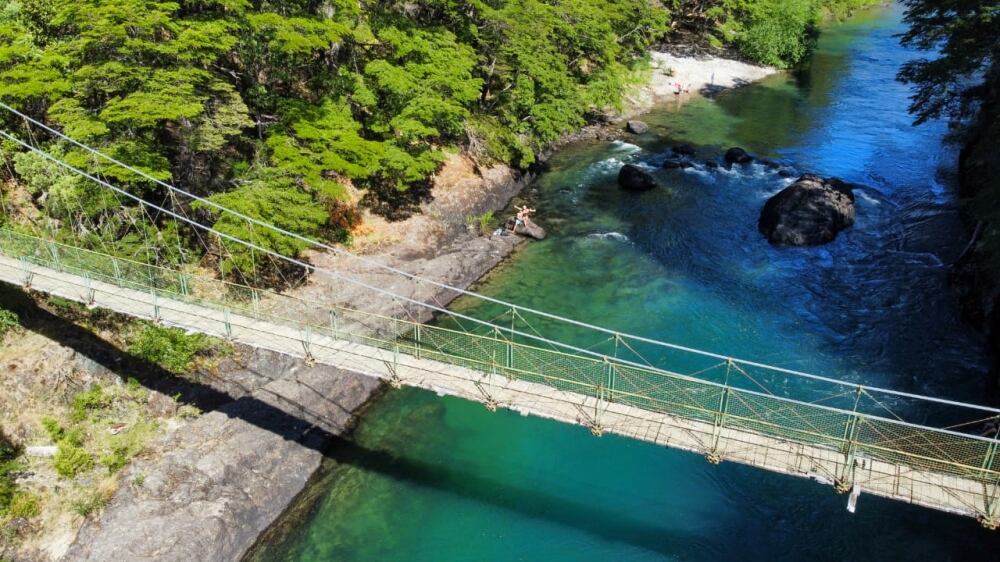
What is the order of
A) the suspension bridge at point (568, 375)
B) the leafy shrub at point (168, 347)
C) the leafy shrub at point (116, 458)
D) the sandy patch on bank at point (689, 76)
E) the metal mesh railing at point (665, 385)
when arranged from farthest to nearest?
the sandy patch on bank at point (689, 76) < the leafy shrub at point (168, 347) < the leafy shrub at point (116, 458) < the metal mesh railing at point (665, 385) < the suspension bridge at point (568, 375)

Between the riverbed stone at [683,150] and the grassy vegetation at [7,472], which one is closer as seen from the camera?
the grassy vegetation at [7,472]

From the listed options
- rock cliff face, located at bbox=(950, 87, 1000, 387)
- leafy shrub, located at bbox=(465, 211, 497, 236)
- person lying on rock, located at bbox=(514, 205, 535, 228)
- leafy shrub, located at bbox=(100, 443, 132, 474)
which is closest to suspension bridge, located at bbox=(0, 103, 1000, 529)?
leafy shrub, located at bbox=(100, 443, 132, 474)

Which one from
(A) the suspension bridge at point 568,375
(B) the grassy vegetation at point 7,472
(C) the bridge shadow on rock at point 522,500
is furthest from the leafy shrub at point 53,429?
(C) the bridge shadow on rock at point 522,500

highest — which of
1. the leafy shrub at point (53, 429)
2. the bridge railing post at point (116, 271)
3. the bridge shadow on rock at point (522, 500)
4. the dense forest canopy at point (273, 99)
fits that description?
the dense forest canopy at point (273, 99)

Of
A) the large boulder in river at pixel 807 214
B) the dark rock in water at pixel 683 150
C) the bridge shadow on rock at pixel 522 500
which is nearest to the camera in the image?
the bridge shadow on rock at pixel 522 500

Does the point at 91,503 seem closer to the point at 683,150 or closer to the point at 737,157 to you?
the point at 683,150

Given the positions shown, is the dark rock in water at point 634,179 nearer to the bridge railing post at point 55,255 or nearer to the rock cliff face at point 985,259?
the rock cliff face at point 985,259

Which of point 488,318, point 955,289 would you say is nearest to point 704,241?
point 955,289
